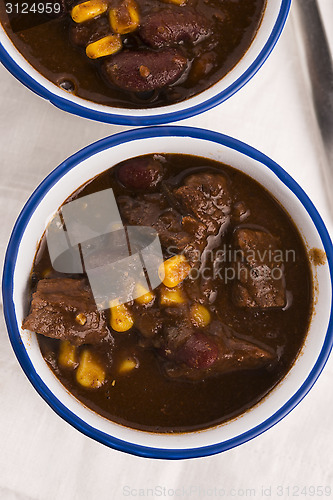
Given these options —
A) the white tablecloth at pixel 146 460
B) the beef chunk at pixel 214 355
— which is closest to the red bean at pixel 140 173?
the white tablecloth at pixel 146 460

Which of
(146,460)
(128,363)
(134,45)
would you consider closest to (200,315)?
(128,363)

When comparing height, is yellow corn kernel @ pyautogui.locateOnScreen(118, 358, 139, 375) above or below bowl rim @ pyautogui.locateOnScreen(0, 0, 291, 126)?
below

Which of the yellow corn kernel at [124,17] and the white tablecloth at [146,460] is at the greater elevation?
the yellow corn kernel at [124,17]

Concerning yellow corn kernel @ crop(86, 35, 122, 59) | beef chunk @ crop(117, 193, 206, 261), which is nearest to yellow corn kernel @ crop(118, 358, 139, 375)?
beef chunk @ crop(117, 193, 206, 261)

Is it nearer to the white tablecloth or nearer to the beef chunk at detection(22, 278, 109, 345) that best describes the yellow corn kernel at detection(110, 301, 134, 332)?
the beef chunk at detection(22, 278, 109, 345)

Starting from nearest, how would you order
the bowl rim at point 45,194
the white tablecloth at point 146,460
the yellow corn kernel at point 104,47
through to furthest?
the bowl rim at point 45,194, the yellow corn kernel at point 104,47, the white tablecloth at point 146,460

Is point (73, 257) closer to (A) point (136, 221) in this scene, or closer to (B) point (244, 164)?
(A) point (136, 221)

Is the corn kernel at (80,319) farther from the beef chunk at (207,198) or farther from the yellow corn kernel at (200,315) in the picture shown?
the beef chunk at (207,198)
